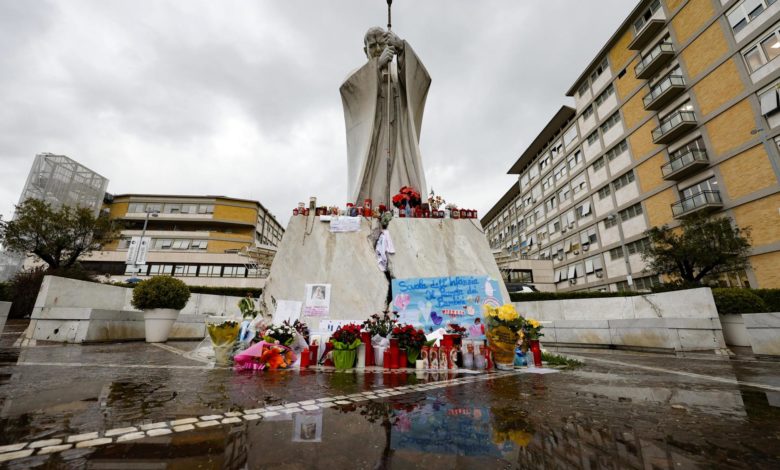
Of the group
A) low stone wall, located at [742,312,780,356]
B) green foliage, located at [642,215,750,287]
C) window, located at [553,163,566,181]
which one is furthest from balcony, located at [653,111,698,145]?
low stone wall, located at [742,312,780,356]

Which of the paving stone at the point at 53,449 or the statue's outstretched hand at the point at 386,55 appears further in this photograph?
the statue's outstretched hand at the point at 386,55

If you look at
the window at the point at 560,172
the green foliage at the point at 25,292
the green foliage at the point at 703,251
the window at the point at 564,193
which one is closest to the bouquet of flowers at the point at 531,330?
the green foliage at the point at 703,251

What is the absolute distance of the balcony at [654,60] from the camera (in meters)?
26.2

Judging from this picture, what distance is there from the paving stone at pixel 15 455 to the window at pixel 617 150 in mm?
38729

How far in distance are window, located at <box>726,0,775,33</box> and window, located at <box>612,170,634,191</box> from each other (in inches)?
459

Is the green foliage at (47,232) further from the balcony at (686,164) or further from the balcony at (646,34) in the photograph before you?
the balcony at (646,34)

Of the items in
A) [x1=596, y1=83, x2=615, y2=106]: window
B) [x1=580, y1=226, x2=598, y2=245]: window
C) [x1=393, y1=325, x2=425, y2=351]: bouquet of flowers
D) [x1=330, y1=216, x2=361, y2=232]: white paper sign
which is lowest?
[x1=393, y1=325, x2=425, y2=351]: bouquet of flowers

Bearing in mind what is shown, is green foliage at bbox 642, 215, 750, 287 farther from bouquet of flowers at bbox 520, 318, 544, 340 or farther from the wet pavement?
the wet pavement

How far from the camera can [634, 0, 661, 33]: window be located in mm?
27844

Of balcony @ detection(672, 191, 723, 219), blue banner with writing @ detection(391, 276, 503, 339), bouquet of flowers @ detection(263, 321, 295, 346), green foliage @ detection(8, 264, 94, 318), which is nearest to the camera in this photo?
bouquet of flowers @ detection(263, 321, 295, 346)

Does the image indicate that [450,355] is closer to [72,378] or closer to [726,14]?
[72,378]

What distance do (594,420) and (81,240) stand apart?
29.4 m

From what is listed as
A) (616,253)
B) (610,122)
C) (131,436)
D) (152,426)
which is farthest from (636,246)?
(131,436)

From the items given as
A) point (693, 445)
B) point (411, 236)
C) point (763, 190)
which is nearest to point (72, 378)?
point (693, 445)
